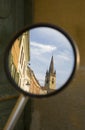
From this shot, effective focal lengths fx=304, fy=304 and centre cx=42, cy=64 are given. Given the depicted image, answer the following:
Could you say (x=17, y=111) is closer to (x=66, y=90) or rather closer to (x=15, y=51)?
(x=15, y=51)

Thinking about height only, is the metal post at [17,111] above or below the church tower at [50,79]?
below

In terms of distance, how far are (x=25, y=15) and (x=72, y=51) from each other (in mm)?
2094

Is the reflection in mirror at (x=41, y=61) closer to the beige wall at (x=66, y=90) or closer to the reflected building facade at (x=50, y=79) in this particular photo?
the reflected building facade at (x=50, y=79)

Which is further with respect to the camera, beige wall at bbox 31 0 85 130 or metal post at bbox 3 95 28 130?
beige wall at bbox 31 0 85 130

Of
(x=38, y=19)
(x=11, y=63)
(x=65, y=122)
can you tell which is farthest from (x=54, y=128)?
(x=11, y=63)

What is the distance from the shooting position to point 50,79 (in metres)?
0.89

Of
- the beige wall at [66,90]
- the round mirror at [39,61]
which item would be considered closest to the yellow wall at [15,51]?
the round mirror at [39,61]

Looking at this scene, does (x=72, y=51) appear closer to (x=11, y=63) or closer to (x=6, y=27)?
(x=11, y=63)

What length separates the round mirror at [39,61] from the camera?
0.88m

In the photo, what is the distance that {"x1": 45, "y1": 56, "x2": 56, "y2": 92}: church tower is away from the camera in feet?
2.89

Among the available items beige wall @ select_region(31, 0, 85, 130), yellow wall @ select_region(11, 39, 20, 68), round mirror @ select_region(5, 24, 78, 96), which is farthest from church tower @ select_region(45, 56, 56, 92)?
beige wall @ select_region(31, 0, 85, 130)

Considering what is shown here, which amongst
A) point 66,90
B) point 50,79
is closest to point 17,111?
point 50,79

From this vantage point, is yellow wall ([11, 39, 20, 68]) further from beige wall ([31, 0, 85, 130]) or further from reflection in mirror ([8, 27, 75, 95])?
beige wall ([31, 0, 85, 130])

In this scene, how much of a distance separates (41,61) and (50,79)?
0.20 feet
